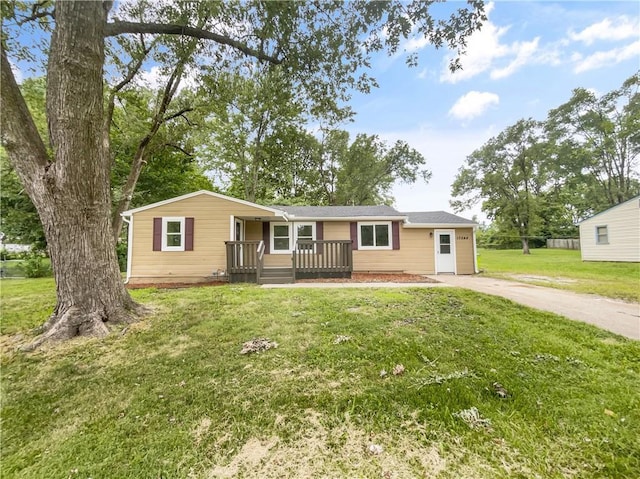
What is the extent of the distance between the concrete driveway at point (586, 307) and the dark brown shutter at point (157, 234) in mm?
10625

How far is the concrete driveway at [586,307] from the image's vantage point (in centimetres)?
414

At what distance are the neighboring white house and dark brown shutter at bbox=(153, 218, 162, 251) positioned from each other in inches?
822

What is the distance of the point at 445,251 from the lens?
36.7ft

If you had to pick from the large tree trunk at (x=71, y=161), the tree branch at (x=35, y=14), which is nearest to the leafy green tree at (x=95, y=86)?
the large tree trunk at (x=71, y=161)

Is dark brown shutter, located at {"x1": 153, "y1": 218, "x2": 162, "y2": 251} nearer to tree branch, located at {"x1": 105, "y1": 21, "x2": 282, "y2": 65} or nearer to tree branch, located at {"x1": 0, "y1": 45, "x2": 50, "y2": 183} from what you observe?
tree branch, located at {"x1": 0, "y1": 45, "x2": 50, "y2": 183}

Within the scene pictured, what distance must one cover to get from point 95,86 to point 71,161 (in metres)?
1.24

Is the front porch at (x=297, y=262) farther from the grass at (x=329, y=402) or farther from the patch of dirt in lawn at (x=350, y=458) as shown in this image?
the patch of dirt in lawn at (x=350, y=458)

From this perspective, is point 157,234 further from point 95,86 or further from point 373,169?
point 373,169

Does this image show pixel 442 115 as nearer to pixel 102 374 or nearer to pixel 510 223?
pixel 102 374

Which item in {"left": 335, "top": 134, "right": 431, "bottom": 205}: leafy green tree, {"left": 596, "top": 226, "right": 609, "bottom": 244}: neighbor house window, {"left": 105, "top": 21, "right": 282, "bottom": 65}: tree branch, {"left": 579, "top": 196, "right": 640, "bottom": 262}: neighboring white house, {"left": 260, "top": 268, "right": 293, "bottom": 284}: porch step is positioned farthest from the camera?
{"left": 335, "top": 134, "right": 431, "bottom": 205}: leafy green tree

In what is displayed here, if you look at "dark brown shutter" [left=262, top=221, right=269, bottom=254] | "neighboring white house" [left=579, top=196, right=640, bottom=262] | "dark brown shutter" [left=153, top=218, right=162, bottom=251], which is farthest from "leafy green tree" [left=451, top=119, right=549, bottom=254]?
"dark brown shutter" [left=153, top=218, right=162, bottom=251]

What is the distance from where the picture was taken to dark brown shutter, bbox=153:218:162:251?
32.2 ft

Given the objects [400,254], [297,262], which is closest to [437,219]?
[400,254]

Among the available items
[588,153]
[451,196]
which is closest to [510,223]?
[451,196]
